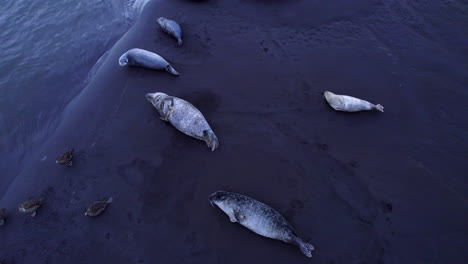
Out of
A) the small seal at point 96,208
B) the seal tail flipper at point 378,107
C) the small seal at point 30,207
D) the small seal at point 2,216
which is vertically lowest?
the small seal at point 2,216

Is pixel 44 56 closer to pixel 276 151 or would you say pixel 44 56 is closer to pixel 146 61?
pixel 146 61

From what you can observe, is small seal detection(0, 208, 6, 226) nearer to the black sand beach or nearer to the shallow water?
the black sand beach

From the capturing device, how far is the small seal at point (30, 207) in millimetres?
6344

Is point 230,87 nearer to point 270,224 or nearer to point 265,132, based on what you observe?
point 265,132

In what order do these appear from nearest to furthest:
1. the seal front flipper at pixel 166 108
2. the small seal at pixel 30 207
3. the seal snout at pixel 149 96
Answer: the small seal at pixel 30 207 → the seal front flipper at pixel 166 108 → the seal snout at pixel 149 96

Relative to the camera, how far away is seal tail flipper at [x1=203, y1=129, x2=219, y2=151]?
6.93 metres

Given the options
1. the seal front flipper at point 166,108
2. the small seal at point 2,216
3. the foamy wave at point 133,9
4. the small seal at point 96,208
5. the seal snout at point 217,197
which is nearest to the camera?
the seal snout at point 217,197

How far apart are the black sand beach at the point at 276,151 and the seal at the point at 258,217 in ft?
0.85

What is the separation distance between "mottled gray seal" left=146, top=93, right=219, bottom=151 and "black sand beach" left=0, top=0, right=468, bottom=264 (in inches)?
11.0

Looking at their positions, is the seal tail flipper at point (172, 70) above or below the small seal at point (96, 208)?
above

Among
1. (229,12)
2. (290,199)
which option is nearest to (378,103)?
(290,199)

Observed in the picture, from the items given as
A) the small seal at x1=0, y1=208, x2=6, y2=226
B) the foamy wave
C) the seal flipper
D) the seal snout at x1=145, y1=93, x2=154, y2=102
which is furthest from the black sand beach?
the foamy wave

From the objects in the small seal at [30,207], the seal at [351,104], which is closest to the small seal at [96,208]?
the small seal at [30,207]

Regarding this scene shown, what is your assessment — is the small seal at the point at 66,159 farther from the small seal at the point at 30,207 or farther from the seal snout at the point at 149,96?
the seal snout at the point at 149,96
